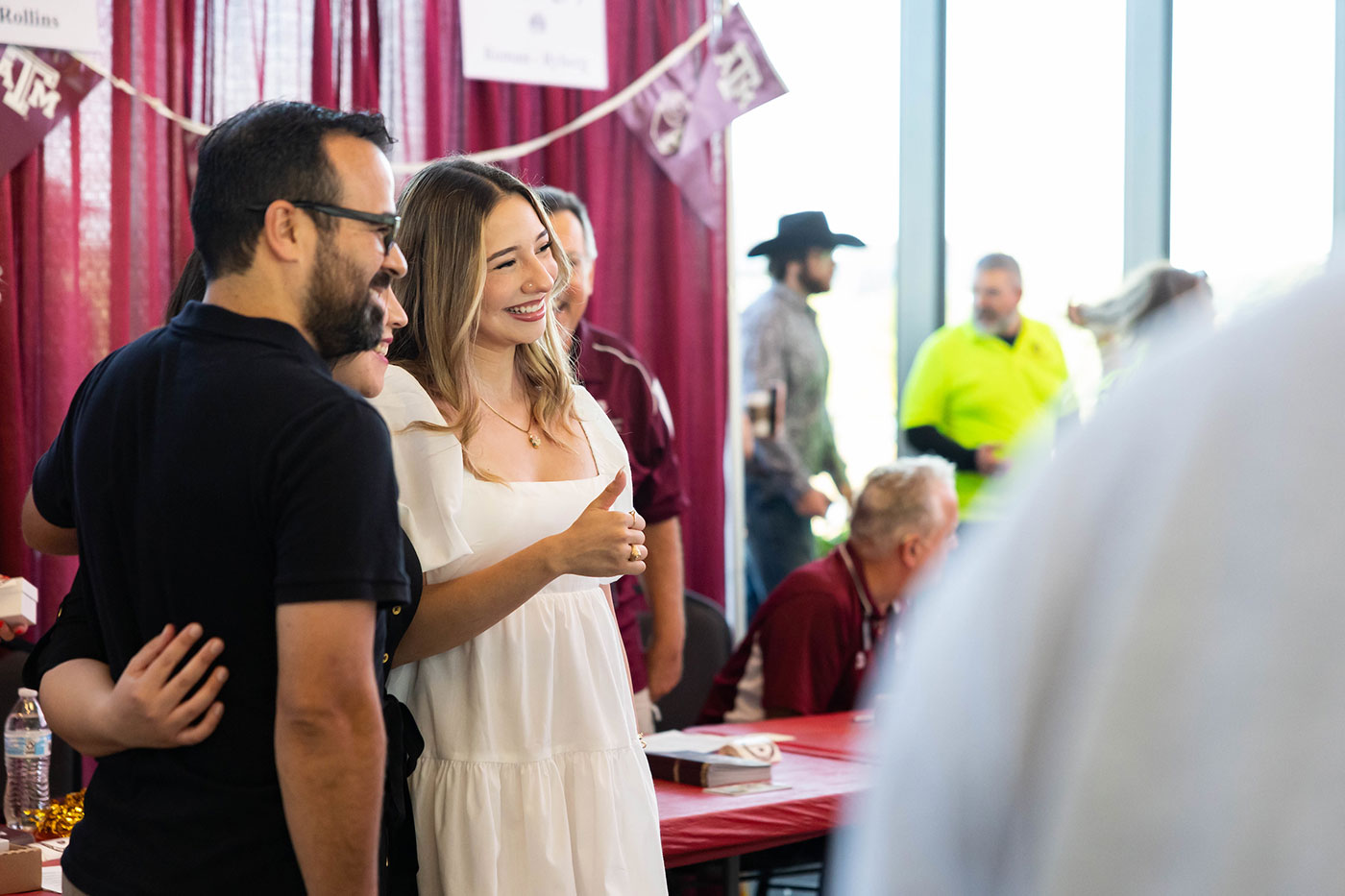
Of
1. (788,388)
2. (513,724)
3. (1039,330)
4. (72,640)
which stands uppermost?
(1039,330)

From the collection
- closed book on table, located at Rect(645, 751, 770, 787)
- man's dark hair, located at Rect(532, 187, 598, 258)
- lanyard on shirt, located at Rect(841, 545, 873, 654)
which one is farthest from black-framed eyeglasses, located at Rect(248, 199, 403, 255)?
lanyard on shirt, located at Rect(841, 545, 873, 654)

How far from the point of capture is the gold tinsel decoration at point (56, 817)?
191cm

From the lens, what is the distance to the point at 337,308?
1198 mm

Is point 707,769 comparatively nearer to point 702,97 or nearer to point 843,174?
point 702,97

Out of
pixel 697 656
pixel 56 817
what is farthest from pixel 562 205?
pixel 56 817

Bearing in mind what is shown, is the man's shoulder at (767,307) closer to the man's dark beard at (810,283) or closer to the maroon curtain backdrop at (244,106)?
the man's dark beard at (810,283)

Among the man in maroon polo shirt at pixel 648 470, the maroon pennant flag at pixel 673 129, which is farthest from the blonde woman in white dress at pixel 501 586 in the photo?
the maroon pennant flag at pixel 673 129

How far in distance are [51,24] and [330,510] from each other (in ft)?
8.42

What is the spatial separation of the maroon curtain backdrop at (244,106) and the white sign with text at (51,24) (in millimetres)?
155

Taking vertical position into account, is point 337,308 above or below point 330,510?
above

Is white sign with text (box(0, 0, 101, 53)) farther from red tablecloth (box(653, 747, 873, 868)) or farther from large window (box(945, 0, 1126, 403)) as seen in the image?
large window (box(945, 0, 1126, 403))

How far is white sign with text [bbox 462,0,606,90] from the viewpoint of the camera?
376cm

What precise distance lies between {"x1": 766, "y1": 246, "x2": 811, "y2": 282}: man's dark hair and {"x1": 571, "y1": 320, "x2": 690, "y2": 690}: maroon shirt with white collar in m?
1.78

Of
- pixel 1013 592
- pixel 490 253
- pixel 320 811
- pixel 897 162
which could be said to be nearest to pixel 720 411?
pixel 897 162
